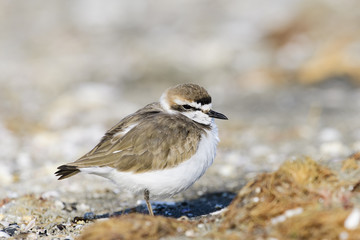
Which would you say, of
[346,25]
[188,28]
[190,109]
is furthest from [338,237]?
[188,28]

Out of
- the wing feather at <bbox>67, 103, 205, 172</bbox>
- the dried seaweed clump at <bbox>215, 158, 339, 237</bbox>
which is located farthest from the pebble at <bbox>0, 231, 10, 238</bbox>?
the dried seaweed clump at <bbox>215, 158, 339, 237</bbox>

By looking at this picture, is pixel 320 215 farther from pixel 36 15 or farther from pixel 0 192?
pixel 36 15

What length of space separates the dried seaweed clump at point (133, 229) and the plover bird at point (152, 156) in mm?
904

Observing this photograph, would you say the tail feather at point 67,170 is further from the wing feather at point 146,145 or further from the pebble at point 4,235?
the pebble at point 4,235

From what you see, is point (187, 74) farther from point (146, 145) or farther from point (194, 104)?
point (146, 145)

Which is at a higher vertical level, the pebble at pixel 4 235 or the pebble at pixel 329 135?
the pebble at pixel 329 135

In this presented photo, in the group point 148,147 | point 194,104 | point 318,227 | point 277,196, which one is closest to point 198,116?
point 194,104

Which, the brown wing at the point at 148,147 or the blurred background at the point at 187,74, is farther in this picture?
the blurred background at the point at 187,74

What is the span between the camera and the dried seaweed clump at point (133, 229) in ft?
12.9

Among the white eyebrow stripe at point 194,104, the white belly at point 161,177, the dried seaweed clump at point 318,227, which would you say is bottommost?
the dried seaweed clump at point 318,227

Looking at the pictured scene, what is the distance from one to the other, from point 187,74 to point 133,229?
31.9ft

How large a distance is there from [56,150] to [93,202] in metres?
2.43

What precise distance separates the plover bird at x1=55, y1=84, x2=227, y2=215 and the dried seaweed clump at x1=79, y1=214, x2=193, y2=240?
2.97ft

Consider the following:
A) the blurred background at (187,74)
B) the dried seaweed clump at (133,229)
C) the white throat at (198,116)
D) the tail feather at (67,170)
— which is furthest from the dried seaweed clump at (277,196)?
the blurred background at (187,74)
